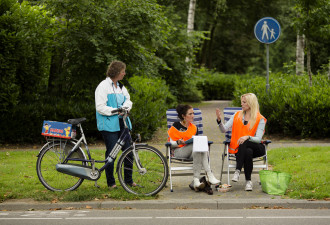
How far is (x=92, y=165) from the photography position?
8398mm

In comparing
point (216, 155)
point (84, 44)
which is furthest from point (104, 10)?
point (216, 155)

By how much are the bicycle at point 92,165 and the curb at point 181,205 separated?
457 mm

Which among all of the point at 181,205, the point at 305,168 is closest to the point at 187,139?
the point at 181,205

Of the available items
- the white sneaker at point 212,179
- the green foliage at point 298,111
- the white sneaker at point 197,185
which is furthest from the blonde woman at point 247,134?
the green foliage at point 298,111

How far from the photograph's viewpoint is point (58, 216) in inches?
285

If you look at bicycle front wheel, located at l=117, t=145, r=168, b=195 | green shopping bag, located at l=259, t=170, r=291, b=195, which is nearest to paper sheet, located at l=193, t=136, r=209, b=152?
bicycle front wheel, located at l=117, t=145, r=168, b=195

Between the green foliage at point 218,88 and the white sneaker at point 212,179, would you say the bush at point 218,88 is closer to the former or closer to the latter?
the green foliage at point 218,88

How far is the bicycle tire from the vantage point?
849cm

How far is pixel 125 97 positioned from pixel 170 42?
53.3ft

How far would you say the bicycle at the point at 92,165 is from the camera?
8.20 metres

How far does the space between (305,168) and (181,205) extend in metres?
3.19

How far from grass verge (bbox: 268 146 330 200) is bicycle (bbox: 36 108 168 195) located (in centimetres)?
202

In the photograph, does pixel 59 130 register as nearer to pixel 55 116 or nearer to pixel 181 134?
pixel 181 134

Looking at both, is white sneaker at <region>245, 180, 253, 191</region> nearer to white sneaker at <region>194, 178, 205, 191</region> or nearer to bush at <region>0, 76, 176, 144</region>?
white sneaker at <region>194, 178, 205, 191</region>
